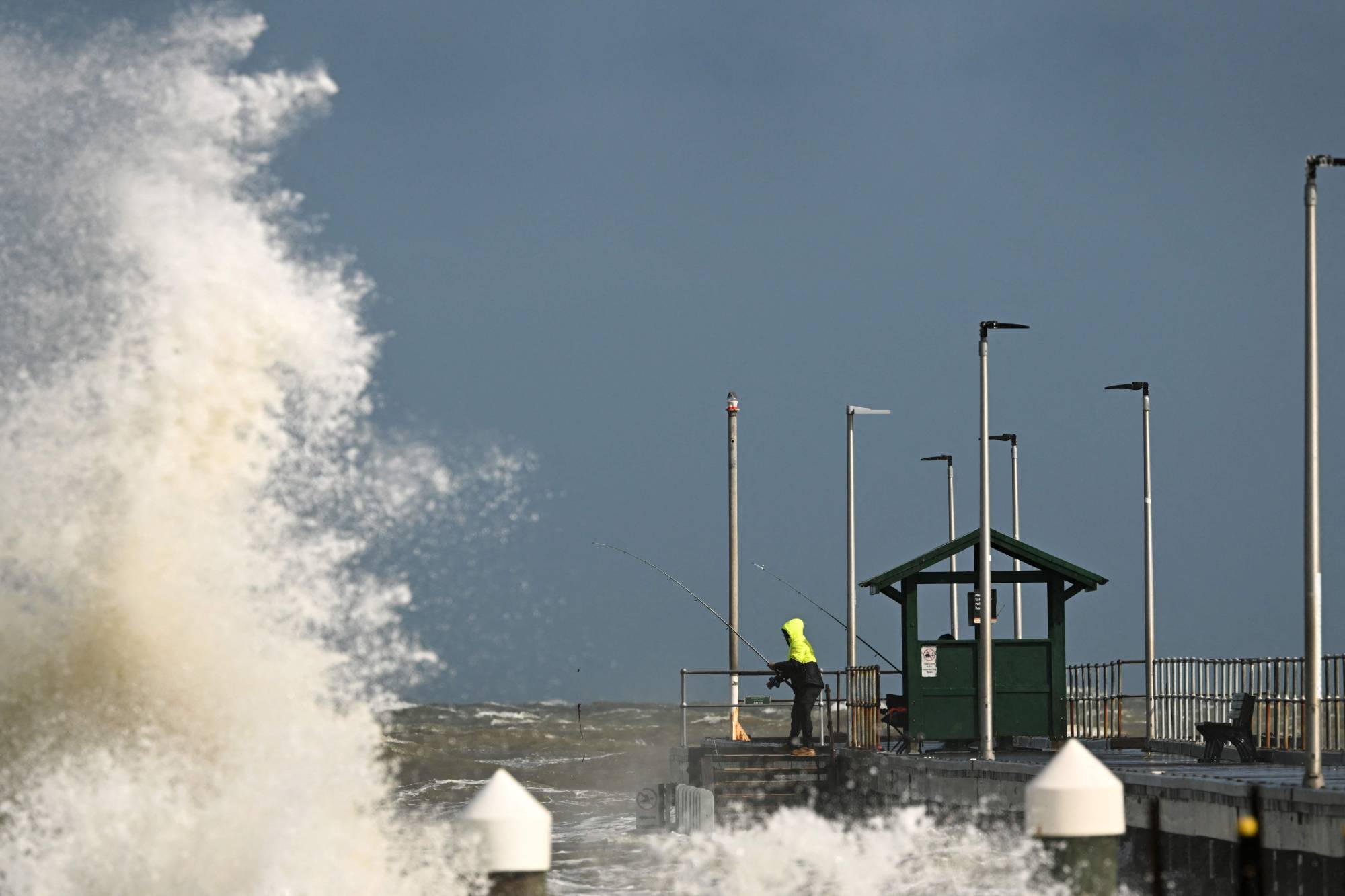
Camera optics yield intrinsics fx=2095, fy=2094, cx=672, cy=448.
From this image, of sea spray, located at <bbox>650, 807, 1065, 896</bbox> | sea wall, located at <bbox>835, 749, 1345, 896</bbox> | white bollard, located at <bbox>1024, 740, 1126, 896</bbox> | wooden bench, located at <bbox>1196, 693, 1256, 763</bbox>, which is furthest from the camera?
wooden bench, located at <bbox>1196, 693, 1256, 763</bbox>

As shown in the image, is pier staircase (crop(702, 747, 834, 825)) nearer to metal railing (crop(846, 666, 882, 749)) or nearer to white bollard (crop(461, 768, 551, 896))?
metal railing (crop(846, 666, 882, 749))

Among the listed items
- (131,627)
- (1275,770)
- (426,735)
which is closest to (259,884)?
(131,627)

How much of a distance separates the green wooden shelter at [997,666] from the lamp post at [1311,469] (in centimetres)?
1013

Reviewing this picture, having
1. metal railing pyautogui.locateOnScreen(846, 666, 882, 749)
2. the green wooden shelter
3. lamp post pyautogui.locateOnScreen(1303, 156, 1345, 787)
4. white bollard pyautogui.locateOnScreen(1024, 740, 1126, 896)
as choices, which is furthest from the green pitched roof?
white bollard pyautogui.locateOnScreen(1024, 740, 1126, 896)

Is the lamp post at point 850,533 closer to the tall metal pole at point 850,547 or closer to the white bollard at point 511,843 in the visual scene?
the tall metal pole at point 850,547

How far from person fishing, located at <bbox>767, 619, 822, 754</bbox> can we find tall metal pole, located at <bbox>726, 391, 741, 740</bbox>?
6325 mm

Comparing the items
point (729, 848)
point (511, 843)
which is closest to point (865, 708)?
point (729, 848)

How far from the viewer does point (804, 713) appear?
31188 mm

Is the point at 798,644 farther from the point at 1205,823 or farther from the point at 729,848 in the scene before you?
the point at 1205,823

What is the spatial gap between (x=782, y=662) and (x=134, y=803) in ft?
43.3

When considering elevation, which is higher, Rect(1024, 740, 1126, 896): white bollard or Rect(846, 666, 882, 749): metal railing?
Rect(1024, 740, 1126, 896): white bollard

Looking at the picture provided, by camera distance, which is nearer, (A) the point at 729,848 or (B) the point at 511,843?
(B) the point at 511,843

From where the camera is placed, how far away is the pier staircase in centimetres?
2972

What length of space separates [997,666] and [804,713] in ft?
9.70
